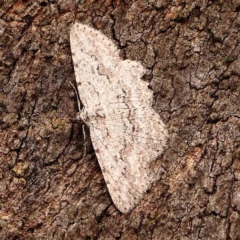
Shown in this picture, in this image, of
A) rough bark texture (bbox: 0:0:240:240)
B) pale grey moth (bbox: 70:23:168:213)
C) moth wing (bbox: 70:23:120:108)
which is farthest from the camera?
moth wing (bbox: 70:23:120:108)

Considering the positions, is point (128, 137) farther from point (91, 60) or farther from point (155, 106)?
point (91, 60)

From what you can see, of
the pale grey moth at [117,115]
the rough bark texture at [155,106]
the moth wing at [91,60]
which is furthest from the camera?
the moth wing at [91,60]

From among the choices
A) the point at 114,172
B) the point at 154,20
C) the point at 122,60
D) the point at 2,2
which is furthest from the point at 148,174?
the point at 2,2

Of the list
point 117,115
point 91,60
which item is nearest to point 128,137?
point 117,115

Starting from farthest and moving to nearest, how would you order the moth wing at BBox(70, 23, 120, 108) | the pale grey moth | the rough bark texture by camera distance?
the moth wing at BBox(70, 23, 120, 108) < the pale grey moth < the rough bark texture

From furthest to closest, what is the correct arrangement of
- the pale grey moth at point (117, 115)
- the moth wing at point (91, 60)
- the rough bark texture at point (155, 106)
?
1. the moth wing at point (91, 60)
2. the pale grey moth at point (117, 115)
3. the rough bark texture at point (155, 106)

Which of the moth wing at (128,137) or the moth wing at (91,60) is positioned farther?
the moth wing at (91,60)
